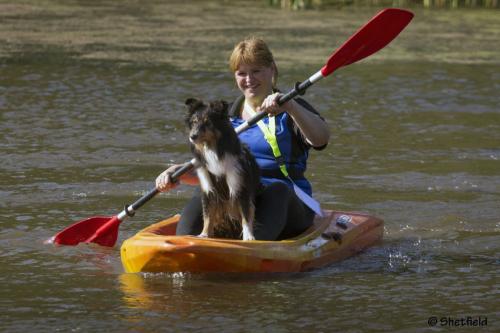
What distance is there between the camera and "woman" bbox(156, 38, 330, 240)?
5734 millimetres

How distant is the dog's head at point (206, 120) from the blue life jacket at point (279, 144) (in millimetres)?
460

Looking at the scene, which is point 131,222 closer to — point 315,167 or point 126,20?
point 315,167

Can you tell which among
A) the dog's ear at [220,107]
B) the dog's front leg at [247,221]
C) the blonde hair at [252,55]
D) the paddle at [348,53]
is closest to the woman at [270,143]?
the blonde hair at [252,55]

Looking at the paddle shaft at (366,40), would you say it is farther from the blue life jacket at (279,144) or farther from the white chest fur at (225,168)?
the white chest fur at (225,168)

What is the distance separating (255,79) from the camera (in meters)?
5.79

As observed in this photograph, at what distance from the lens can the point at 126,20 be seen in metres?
16.5

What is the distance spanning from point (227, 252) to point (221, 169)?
41 centimetres

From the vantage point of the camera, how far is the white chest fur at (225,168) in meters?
5.47

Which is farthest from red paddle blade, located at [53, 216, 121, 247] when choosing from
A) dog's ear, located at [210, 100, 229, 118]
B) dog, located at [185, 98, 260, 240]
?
dog's ear, located at [210, 100, 229, 118]

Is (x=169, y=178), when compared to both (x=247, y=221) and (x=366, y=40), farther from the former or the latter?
(x=366, y=40)

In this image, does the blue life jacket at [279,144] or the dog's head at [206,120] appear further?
the blue life jacket at [279,144]

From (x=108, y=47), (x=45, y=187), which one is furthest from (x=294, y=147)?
(x=108, y=47)

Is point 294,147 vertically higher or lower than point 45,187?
higher

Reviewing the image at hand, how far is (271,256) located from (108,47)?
8944 mm
